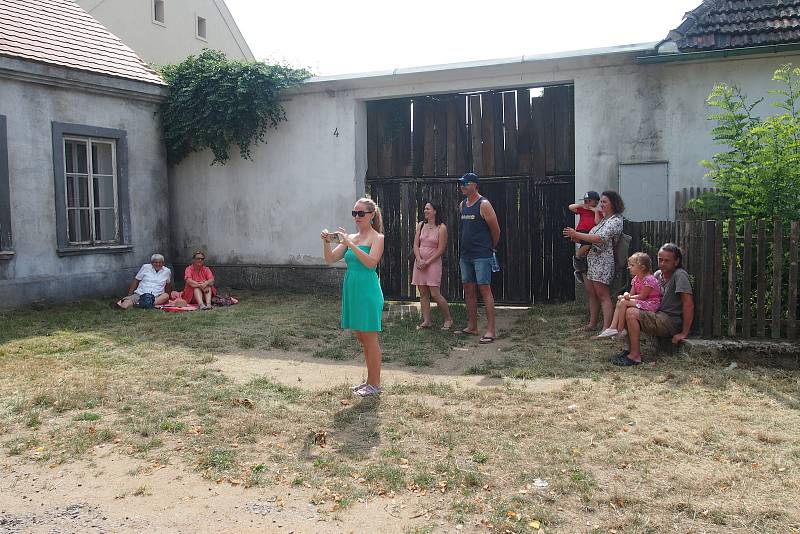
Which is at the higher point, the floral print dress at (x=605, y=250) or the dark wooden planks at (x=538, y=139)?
the dark wooden planks at (x=538, y=139)

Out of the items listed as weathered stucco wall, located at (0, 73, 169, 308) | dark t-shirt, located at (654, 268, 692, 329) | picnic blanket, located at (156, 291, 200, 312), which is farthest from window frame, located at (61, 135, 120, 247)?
dark t-shirt, located at (654, 268, 692, 329)

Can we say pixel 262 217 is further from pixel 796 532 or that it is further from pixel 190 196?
pixel 796 532

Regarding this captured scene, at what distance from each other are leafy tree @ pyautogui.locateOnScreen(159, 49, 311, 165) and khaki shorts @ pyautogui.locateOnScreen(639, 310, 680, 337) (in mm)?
7533

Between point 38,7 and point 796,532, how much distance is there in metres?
13.4

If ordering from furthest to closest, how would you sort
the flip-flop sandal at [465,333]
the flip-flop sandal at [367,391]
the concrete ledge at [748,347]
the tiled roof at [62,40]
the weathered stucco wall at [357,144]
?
the tiled roof at [62,40]
the weathered stucco wall at [357,144]
the flip-flop sandal at [465,333]
the concrete ledge at [748,347]
the flip-flop sandal at [367,391]

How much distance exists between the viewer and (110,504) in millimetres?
3938

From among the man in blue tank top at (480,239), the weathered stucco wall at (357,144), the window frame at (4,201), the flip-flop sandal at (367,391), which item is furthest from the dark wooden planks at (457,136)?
the window frame at (4,201)

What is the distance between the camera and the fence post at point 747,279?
670 cm

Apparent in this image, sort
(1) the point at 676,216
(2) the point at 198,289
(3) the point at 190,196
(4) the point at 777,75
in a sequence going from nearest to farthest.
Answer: (4) the point at 777,75 → (1) the point at 676,216 → (2) the point at 198,289 → (3) the point at 190,196

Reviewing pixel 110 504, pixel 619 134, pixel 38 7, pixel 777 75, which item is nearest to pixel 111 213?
pixel 38 7

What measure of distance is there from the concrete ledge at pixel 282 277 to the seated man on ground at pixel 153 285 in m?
1.59

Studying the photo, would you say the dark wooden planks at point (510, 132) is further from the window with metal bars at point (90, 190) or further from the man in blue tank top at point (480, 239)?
the window with metal bars at point (90, 190)

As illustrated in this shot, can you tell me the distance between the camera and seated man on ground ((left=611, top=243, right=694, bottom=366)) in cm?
674

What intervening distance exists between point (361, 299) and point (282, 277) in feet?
23.4
